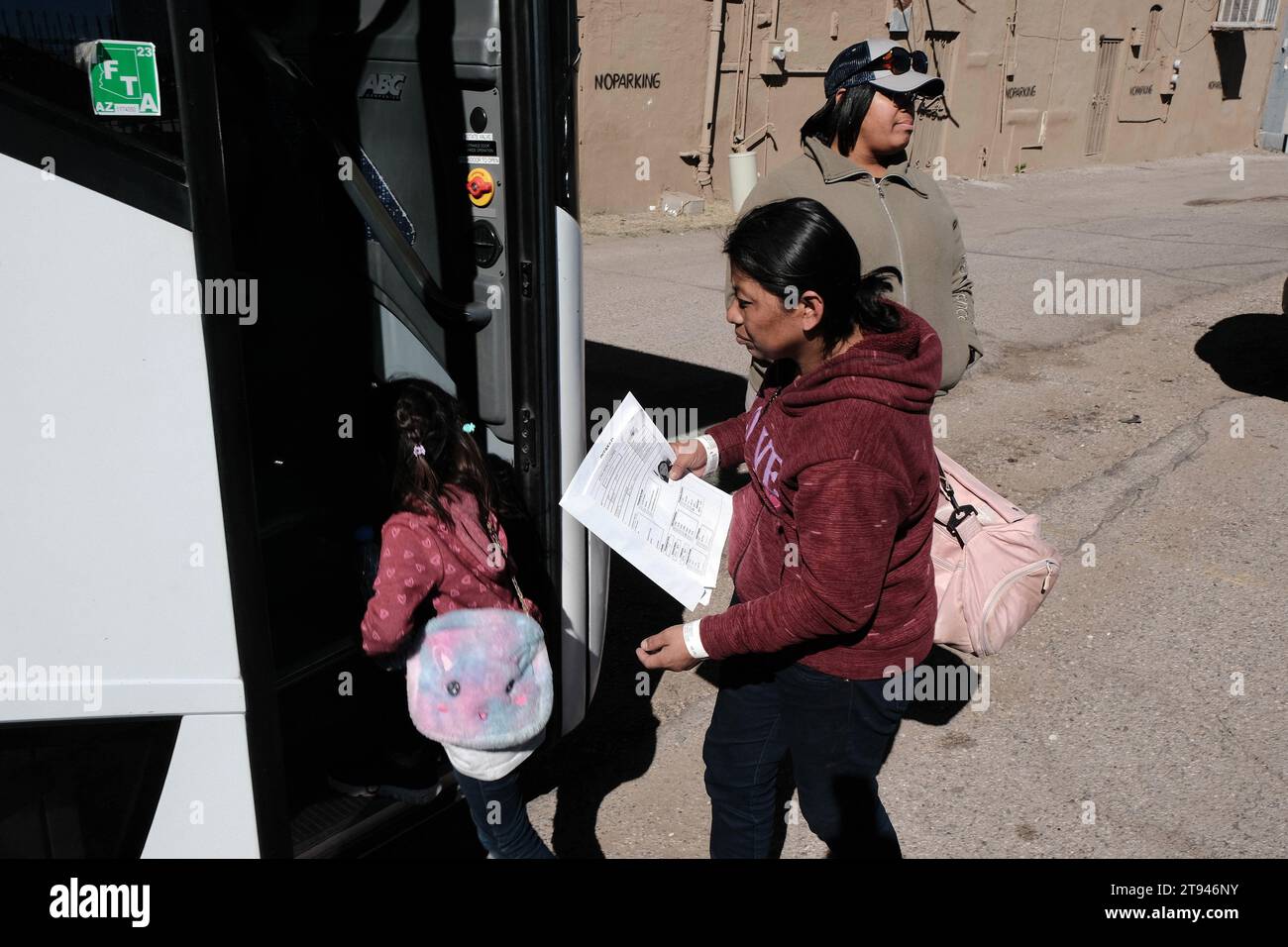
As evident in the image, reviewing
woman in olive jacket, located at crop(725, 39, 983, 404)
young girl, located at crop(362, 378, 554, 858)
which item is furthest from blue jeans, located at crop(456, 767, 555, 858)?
woman in olive jacket, located at crop(725, 39, 983, 404)

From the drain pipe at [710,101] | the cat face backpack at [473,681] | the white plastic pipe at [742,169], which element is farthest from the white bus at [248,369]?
the drain pipe at [710,101]

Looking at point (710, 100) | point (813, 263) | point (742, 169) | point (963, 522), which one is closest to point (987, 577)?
point (963, 522)

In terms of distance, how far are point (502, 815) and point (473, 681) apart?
38cm

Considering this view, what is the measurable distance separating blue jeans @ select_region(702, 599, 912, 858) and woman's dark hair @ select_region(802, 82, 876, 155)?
1757mm

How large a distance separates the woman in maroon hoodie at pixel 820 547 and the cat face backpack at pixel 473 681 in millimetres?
337

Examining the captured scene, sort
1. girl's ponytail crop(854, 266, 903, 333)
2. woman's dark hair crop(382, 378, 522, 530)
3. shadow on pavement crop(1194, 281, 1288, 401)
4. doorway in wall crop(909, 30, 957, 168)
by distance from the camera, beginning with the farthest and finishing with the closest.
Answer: doorway in wall crop(909, 30, 957, 168) → shadow on pavement crop(1194, 281, 1288, 401) → woman's dark hair crop(382, 378, 522, 530) → girl's ponytail crop(854, 266, 903, 333)

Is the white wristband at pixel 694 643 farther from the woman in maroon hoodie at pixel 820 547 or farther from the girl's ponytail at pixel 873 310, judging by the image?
the girl's ponytail at pixel 873 310

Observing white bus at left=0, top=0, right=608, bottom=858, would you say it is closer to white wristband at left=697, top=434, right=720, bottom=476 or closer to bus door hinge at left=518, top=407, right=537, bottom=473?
bus door hinge at left=518, top=407, right=537, bottom=473

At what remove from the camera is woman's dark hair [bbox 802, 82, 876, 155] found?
128 inches

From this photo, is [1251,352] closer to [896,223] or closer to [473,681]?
[896,223]

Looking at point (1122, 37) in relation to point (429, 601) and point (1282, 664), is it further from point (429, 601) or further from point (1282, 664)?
point (429, 601)

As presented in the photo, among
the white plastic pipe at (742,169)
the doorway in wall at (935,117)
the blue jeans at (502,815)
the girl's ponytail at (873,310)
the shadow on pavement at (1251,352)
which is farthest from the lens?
the doorway in wall at (935,117)

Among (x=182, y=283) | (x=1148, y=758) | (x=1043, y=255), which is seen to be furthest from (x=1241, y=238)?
(x=182, y=283)

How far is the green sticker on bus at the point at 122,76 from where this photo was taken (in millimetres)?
1776
